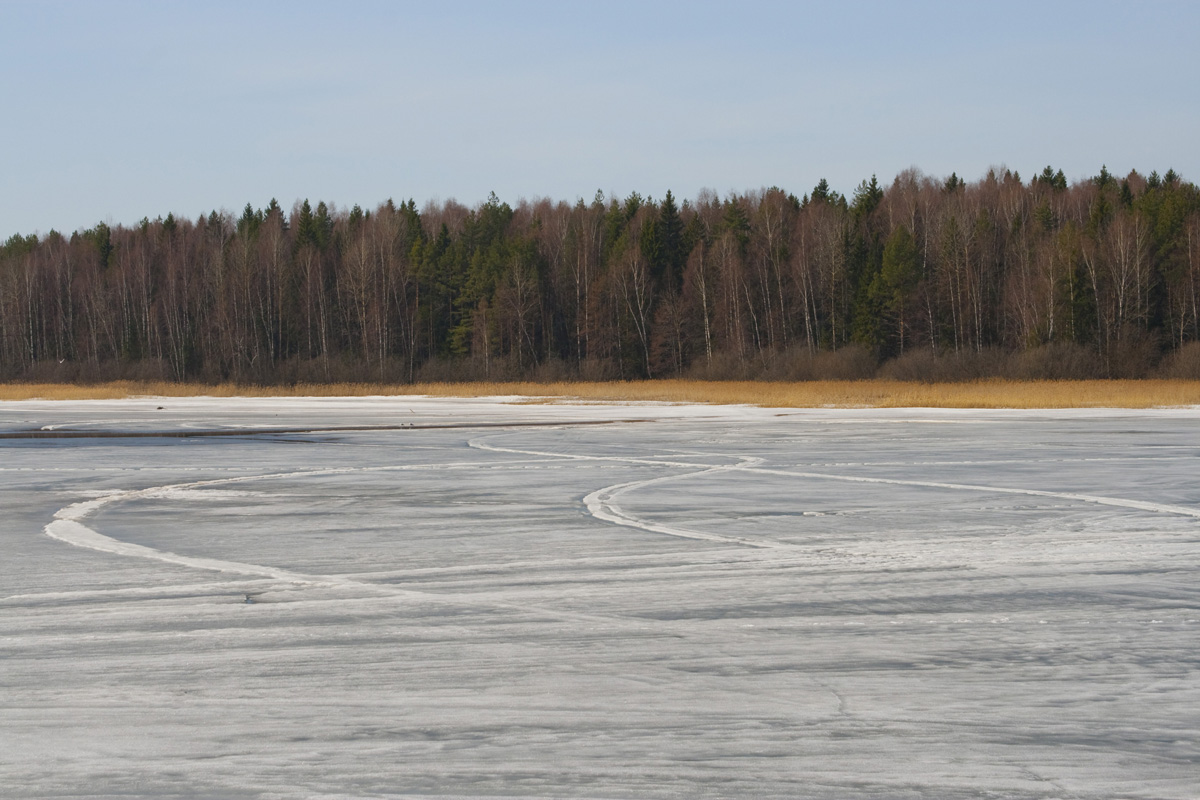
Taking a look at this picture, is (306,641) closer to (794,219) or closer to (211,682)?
(211,682)

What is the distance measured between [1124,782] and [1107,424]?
22.5 m

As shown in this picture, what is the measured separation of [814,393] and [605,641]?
39512 mm

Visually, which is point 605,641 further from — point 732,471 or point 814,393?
point 814,393

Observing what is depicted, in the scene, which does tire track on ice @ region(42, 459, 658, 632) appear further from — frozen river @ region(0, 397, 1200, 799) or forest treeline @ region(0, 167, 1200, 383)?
forest treeline @ region(0, 167, 1200, 383)

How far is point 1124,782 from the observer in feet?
11.2

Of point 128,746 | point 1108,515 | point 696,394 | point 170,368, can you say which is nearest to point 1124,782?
point 128,746

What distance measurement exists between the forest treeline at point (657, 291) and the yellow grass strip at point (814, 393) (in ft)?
48.5

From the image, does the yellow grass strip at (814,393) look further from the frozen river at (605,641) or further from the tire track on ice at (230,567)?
the tire track on ice at (230,567)

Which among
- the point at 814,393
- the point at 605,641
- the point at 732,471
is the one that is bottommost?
the point at 814,393

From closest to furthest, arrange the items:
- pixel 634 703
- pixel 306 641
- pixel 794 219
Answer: pixel 634 703, pixel 306 641, pixel 794 219

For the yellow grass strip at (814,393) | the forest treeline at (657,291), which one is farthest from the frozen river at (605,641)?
the forest treeline at (657,291)

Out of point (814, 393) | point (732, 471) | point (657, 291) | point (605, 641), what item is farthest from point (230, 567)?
point (657, 291)

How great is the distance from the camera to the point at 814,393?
4384 cm

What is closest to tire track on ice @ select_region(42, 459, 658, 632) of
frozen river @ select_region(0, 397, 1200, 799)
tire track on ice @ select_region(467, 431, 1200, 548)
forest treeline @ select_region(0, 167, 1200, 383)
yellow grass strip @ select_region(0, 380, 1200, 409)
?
frozen river @ select_region(0, 397, 1200, 799)
